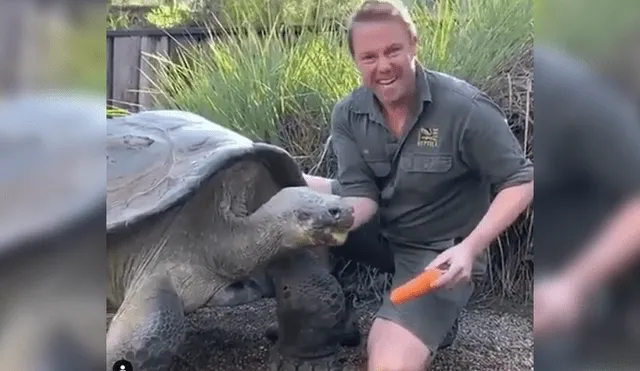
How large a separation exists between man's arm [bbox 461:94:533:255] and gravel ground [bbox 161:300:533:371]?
16 centimetres

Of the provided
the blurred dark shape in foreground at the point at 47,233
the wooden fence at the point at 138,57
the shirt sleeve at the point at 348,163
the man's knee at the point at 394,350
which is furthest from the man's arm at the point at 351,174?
the blurred dark shape in foreground at the point at 47,233

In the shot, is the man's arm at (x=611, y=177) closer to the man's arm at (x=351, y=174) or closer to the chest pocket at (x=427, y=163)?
the chest pocket at (x=427, y=163)

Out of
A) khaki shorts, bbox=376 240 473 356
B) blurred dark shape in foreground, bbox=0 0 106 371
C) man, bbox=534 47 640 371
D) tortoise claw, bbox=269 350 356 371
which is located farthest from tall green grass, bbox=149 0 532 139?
tortoise claw, bbox=269 350 356 371

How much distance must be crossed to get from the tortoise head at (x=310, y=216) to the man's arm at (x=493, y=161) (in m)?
0.25

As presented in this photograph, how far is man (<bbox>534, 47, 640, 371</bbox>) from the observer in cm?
149

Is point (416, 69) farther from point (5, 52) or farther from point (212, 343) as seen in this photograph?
point (5, 52)

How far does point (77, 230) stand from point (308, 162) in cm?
53

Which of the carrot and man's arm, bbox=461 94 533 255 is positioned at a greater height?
man's arm, bbox=461 94 533 255

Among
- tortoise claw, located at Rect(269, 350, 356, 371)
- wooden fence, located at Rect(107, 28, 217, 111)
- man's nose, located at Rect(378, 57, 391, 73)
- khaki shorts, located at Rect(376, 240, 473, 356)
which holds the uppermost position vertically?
man's nose, located at Rect(378, 57, 391, 73)

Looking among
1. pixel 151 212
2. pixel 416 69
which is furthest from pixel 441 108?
pixel 151 212

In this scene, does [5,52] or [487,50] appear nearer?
[487,50]

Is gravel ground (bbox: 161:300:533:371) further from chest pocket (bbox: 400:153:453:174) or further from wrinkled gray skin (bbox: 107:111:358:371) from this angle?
chest pocket (bbox: 400:153:453:174)

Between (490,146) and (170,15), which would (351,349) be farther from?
(170,15)

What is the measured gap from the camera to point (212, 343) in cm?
154
